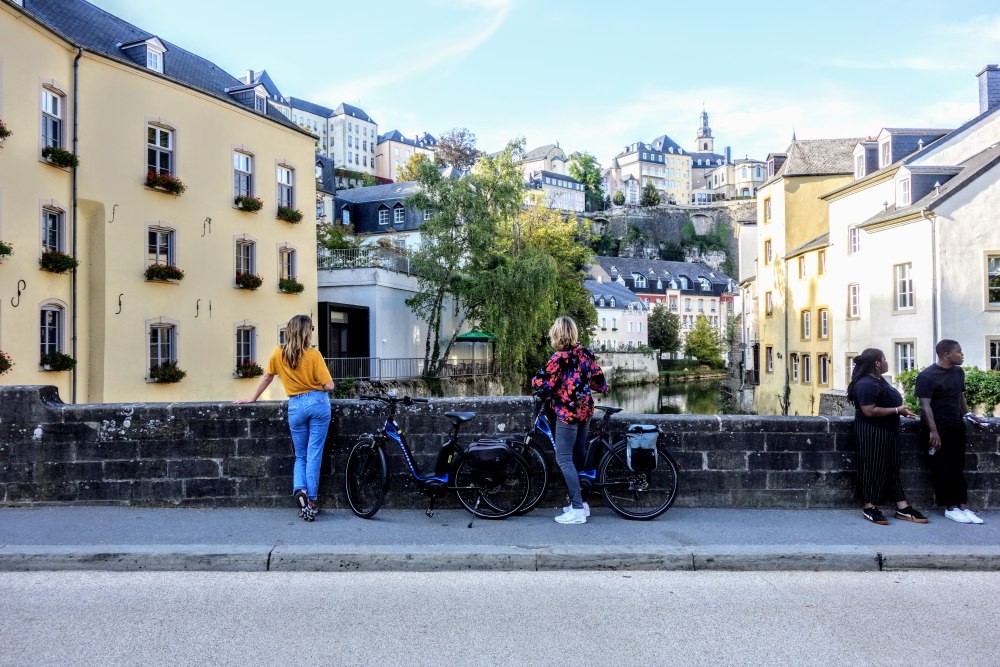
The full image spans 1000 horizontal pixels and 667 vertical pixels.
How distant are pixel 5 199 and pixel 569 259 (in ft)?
104

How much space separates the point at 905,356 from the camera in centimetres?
2922

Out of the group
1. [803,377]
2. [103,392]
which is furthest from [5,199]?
[803,377]

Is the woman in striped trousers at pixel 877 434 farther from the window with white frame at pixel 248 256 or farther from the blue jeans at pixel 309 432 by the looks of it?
the window with white frame at pixel 248 256

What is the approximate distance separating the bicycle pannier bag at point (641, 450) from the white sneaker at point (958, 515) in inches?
104

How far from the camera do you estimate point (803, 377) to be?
3994cm

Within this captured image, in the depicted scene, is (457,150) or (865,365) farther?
(457,150)

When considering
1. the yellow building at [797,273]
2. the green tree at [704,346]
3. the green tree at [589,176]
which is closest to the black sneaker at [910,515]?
the yellow building at [797,273]

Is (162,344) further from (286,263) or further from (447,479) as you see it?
(447,479)

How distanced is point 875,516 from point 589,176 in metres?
160

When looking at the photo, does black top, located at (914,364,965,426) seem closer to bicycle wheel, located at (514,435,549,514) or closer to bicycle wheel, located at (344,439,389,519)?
bicycle wheel, located at (514,435,549,514)

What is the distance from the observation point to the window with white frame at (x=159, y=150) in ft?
76.5

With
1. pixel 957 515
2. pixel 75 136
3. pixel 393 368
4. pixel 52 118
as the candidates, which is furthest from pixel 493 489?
pixel 393 368

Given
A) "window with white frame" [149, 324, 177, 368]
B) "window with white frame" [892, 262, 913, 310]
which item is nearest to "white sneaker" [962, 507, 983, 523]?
"window with white frame" [149, 324, 177, 368]

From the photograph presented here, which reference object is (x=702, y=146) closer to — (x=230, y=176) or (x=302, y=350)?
(x=230, y=176)
